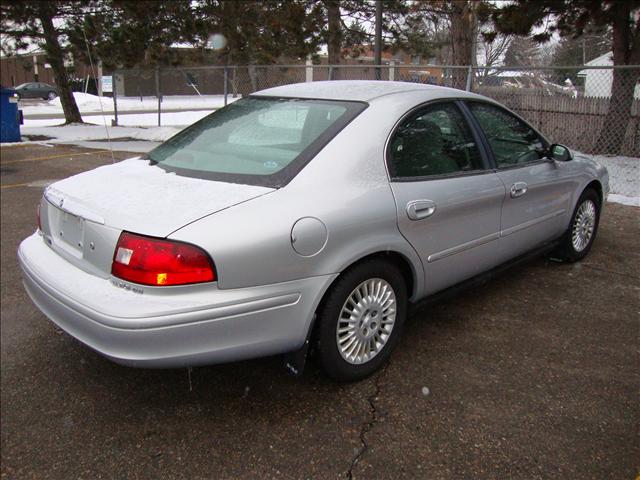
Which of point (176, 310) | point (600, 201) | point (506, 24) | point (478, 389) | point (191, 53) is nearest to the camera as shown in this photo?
point (176, 310)

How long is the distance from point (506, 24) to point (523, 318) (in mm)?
8304

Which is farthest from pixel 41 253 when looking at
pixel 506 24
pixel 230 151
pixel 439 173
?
pixel 506 24

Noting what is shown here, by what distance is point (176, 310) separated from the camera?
7.54ft

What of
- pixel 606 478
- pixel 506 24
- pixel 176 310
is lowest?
pixel 606 478

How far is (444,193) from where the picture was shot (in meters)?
3.23

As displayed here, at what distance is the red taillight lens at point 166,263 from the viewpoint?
231 cm

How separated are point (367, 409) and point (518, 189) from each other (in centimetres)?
190

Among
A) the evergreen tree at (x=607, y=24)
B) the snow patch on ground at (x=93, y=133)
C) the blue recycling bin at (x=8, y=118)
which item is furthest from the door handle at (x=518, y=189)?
the blue recycling bin at (x=8, y=118)

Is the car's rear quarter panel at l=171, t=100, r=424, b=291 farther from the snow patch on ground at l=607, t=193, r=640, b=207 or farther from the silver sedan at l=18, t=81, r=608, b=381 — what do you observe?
the snow patch on ground at l=607, t=193, r=640, b=207

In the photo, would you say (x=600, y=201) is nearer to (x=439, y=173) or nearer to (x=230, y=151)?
(x=439, y=173)

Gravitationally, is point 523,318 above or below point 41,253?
below

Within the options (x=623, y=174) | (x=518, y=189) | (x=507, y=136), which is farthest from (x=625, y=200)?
(x=518, y=189)

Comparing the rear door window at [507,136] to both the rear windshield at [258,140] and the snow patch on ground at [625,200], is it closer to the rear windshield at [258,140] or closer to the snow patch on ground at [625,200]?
the rear windshield at [258,140]

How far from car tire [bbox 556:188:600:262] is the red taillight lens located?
3.37 meters
